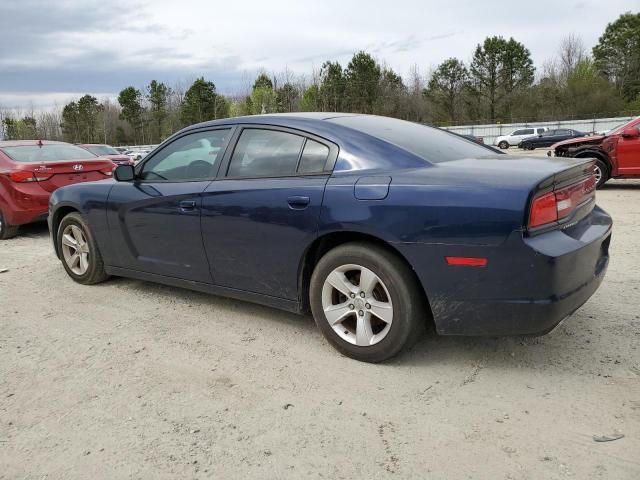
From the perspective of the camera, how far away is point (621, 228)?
6844mm

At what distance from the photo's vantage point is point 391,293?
3.01m

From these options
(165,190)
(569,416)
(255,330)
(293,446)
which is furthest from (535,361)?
(165,190)

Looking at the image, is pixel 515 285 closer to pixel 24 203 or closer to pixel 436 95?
pixel 24 203

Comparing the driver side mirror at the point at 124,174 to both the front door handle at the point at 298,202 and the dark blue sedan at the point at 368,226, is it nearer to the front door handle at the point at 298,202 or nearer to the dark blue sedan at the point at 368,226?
the dark blue sedan at the point at 368,226

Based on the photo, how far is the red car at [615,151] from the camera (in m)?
9.97

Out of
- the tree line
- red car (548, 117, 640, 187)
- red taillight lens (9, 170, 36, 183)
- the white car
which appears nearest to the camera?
red taillight lens (9, 170, 36, 183)

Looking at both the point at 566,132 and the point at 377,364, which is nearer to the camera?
the point at 377,364

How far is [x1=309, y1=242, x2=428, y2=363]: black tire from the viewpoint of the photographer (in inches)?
117

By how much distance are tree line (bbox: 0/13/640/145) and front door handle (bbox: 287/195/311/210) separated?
175 feet

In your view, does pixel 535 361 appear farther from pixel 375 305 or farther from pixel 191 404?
pixel 191 404

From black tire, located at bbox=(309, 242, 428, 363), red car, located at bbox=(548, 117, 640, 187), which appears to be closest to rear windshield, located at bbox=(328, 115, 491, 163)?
black tire, located at bbox=(309, 242, 428, 363)

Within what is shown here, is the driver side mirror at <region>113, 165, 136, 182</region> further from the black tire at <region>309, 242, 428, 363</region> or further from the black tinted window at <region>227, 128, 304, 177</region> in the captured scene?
the black tire at <region>309, 242, 428, 363</region>

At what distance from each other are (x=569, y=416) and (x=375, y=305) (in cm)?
113

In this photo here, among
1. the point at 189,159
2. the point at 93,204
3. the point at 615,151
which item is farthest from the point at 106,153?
the point at 189,159
